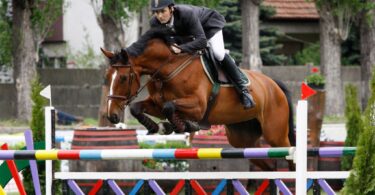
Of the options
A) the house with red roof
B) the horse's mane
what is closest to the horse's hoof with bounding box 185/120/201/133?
the horse's mane

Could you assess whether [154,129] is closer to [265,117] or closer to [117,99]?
[117,99]

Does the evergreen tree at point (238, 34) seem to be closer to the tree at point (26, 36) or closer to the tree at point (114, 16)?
the tree at point (114, 16)

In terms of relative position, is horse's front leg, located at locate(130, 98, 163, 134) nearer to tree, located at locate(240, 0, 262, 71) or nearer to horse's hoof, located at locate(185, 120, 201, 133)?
horse's hoof, located at locate(185, 120, 201, 133)

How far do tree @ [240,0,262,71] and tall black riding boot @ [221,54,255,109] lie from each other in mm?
14033

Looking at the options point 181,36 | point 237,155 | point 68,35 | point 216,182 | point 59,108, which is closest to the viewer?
point 237,155

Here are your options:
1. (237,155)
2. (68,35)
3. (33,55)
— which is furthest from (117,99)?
(68,35)

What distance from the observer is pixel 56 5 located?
22.7 m

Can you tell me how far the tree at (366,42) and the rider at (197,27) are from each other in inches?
565

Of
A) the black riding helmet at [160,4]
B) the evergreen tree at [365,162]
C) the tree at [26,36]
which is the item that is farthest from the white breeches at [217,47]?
the tree at [26,36]

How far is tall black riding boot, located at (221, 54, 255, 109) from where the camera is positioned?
773 centimetres

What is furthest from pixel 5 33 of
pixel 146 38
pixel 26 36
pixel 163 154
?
pixel 163 154

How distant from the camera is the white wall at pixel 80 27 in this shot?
2780cm

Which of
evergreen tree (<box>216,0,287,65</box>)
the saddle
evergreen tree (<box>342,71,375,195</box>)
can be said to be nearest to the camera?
evergreen tree (<box>342,71,375,195</box>)

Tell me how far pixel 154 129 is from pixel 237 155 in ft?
4.30
